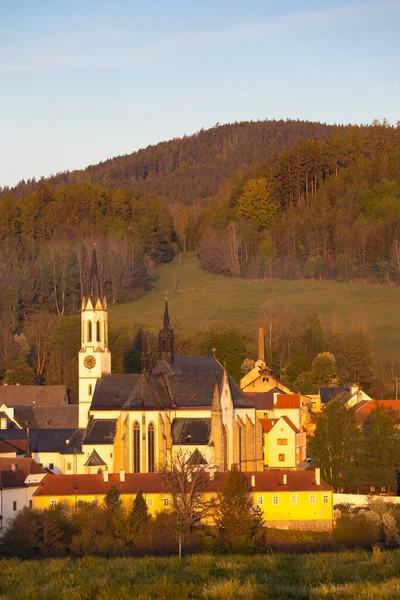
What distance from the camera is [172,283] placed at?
439ft

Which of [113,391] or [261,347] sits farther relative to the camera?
[261,347]

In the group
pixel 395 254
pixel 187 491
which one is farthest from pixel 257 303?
pixel 187 491

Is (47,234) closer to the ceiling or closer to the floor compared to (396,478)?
closer to the ceiling

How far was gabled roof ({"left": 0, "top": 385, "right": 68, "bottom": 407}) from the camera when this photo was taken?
81.5 meters

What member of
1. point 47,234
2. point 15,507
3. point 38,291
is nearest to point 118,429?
point 15,507

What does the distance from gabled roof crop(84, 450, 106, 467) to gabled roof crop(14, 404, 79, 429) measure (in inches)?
467

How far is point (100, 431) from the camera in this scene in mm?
61312

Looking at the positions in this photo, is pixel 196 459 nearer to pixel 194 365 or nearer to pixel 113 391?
pixel 113 391

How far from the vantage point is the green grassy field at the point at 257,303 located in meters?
105

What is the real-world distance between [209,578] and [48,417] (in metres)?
61.1

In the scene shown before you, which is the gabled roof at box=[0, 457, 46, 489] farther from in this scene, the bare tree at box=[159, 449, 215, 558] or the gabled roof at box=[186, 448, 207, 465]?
the gabled roof at box=[186, 448, 207, 465]

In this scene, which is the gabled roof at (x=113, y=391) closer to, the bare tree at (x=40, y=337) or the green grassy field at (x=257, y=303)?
the bare tree at (x=40, y=337)

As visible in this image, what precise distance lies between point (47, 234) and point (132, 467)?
82.3 metres

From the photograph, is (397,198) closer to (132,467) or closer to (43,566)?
(132,467)
